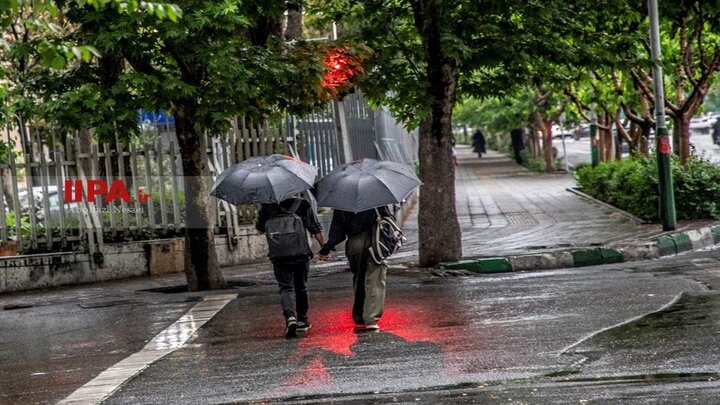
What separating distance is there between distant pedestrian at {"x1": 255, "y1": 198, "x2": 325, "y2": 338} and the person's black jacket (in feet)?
0.35

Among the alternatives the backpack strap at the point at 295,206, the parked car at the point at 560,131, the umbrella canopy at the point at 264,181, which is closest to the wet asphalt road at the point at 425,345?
the backpack strap at the point at 295,206

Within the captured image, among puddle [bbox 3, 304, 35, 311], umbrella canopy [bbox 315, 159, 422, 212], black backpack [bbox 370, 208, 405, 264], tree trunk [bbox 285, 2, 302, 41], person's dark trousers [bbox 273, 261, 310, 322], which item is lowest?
puddle [bbox 3, 304, 35, 311]

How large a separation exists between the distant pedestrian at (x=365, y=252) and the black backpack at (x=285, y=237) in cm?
25

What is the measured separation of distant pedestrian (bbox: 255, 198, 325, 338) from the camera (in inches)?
454

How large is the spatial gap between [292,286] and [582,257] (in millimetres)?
7379

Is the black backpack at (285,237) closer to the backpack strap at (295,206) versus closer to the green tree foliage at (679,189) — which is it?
the backpack strap at (295,206)

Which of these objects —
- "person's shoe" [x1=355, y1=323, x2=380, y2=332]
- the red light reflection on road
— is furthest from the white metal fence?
"person's shoe" [x1=355, y1=323, x2=380, y2=332]

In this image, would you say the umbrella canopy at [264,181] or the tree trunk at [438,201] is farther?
the tree trunk at [438,201]

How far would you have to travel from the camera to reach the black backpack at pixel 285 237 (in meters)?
11.5

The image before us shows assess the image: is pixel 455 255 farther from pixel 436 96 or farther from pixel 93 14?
pixel 93 14

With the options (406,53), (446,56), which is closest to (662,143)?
(406,53)

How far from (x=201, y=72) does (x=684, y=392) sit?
9.25 meters

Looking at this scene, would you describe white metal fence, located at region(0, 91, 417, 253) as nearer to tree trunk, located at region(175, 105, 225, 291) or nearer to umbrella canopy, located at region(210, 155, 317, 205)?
tree trunk, located at region(175, 105, 225, 291)

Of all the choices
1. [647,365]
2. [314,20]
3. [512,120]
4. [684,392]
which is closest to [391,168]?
[647,365]
